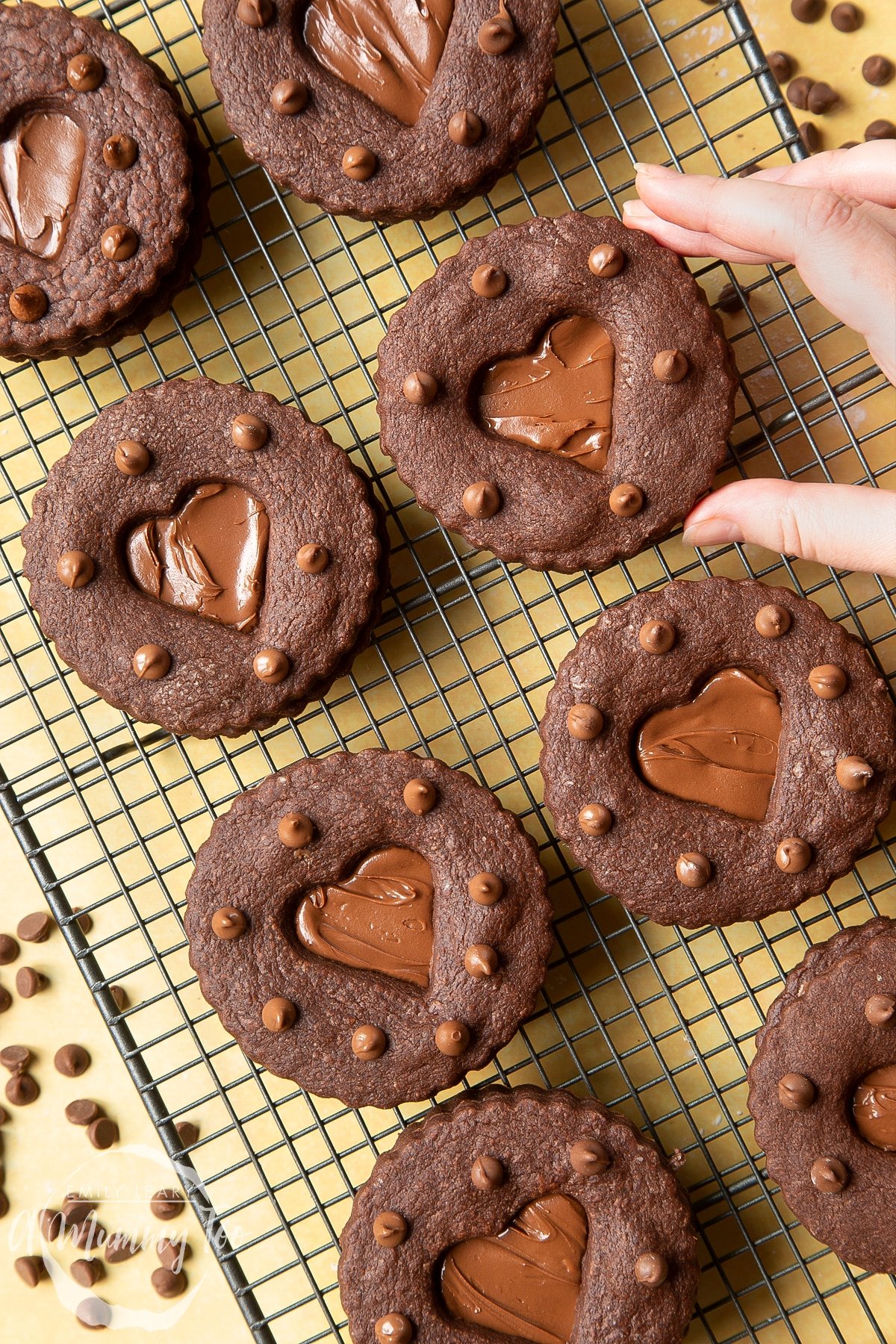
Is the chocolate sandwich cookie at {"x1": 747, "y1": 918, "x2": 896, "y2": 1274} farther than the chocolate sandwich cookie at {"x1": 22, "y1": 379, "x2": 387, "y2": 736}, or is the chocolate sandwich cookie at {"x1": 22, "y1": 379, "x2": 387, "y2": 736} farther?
the chocolate sandwich cookie at {"x1": 22, "y1": 379, "x2": 387, "y2": 736}

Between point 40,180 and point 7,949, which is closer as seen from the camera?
point 40,180

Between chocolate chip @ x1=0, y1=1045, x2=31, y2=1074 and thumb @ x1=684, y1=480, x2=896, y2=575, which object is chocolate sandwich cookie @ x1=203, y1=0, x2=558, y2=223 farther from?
chocolate chip @ x1=0, y1=1045, x2=31, y2=1074

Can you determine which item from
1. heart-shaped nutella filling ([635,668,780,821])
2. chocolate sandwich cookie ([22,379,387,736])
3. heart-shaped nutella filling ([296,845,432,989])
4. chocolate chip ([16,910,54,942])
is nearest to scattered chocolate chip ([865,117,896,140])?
heart-shaped nutella filling ([635,668,780,821])

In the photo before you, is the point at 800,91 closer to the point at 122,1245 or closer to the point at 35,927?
the point at 35,927

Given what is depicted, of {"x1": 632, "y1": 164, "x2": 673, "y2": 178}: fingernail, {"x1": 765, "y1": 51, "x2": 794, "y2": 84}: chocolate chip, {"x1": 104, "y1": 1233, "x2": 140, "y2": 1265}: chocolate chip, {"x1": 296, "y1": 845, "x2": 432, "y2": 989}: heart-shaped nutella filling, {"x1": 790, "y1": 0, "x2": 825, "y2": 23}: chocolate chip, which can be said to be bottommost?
{"x1": 104, "y1": 1233, "x2": 140, "y2": 1265}: chocolate chip

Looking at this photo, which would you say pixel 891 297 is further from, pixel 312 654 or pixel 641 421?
pixel 312 654

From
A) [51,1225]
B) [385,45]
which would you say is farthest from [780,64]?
[51,1225]

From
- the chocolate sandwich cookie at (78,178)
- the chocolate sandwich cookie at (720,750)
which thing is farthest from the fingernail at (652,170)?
the chocolate sandwich cookie at (78,178)
